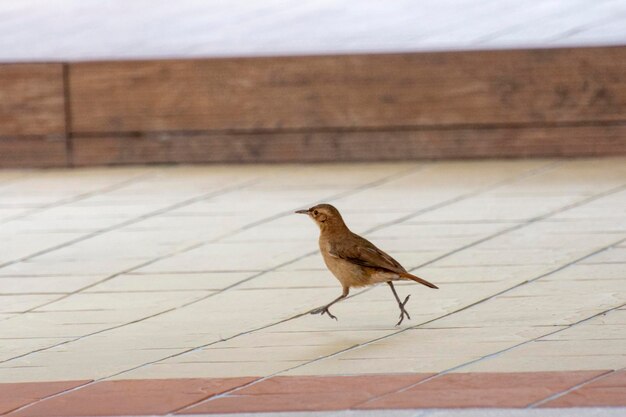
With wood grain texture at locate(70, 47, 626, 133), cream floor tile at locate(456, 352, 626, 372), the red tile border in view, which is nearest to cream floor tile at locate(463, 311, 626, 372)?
cream floor tile at locate(456, 352, 626, 372)

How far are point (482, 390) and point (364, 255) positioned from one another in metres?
1.20

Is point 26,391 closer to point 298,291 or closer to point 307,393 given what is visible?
point 307,393

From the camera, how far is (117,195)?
9570 millimetres

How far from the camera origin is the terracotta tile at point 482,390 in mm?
4730

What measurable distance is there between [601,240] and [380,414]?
3.29 metres

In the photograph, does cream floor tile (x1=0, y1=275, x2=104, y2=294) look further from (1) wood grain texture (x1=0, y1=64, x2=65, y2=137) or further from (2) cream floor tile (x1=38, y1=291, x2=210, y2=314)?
(1) wood grain texture (x1=0, y1=64, x2=65, y2=137)

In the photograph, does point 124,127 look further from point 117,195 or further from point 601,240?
point 601,240

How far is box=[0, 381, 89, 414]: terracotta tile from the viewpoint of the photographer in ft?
16.5

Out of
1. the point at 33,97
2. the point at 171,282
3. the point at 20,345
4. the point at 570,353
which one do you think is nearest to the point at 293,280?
the point at 171,282

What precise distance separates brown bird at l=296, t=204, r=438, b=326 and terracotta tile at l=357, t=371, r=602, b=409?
0.87m

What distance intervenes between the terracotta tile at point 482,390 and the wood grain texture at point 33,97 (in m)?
5.84

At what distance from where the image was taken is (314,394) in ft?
16.2

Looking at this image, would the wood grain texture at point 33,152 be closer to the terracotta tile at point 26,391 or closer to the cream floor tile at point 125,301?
the cream floor tile at point 125,301

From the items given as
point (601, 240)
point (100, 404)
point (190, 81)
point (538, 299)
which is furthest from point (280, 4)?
point (100, 404)
